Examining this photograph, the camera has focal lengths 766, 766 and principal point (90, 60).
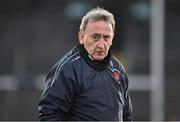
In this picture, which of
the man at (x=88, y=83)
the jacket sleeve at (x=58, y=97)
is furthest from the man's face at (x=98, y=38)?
the jacket sleeve at (x=58, y=97)

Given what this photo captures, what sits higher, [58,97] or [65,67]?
[65,67]

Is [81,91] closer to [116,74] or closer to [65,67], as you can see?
[65,67]

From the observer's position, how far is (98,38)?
4.52 metres

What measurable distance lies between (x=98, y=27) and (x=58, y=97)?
1.58 feet

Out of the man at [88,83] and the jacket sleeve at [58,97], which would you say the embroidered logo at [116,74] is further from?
the jacket sleeve at [58,97]

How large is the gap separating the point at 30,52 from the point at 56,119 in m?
7.46

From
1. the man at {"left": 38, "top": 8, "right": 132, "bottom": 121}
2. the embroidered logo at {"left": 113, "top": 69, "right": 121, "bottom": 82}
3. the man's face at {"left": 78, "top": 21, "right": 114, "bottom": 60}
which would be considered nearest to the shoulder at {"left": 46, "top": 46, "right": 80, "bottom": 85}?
the man at {"left": 38, "top": 8, "right": 132, "bottom": 121}

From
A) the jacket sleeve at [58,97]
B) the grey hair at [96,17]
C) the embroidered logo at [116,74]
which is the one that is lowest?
the jacket sleeve at [58,97]

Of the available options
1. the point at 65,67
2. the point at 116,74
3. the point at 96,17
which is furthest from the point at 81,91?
the point at 96,17

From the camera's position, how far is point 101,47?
4.50 m

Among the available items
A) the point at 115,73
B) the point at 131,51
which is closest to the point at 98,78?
the point at 115,73

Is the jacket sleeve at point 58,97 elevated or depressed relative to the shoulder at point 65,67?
depressed

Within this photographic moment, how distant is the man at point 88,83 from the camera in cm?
438

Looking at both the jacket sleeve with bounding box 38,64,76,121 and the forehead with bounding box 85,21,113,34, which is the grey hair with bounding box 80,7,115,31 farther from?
the jacket sleeve with bounding box 38,64,76,121
